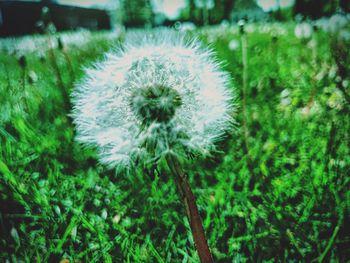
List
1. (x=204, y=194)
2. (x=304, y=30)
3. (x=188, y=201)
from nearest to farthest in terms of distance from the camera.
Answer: (x=188, y=201) → (x=204, y=194) → (x=304, y=30)

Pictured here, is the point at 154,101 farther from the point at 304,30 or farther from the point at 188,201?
the point at 304,30

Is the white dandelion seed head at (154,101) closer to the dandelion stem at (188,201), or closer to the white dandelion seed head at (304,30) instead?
the dandelion stem at (188,201)

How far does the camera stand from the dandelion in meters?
1.06

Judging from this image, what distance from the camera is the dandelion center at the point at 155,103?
1.09 m

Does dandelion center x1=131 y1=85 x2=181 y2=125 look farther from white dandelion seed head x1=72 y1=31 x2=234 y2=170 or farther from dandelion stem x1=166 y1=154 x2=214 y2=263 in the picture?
dandelion stem x1=166 y1=154 x2=214 y2=263

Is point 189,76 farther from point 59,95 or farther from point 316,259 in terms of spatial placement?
point 59,95

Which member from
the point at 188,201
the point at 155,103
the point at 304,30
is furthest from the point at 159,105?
the point at 304,30

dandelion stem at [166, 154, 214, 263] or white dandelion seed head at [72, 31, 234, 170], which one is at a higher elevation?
white dandelion seed head at [72, 31, 234, 170]

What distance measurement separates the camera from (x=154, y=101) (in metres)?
1.09

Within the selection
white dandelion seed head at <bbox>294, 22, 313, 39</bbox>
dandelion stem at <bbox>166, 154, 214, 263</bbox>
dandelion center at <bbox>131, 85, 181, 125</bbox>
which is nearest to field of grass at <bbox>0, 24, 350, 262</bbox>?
dandelion stem at <bbox>166, 154, 214, 263</bbox>

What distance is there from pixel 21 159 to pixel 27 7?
859 inches

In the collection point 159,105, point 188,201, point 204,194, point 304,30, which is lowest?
point 204,194

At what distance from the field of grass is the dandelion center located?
0.55 feet

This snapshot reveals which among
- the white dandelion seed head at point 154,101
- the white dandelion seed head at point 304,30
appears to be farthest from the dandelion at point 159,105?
the white dandelion seed head at point 304,30
